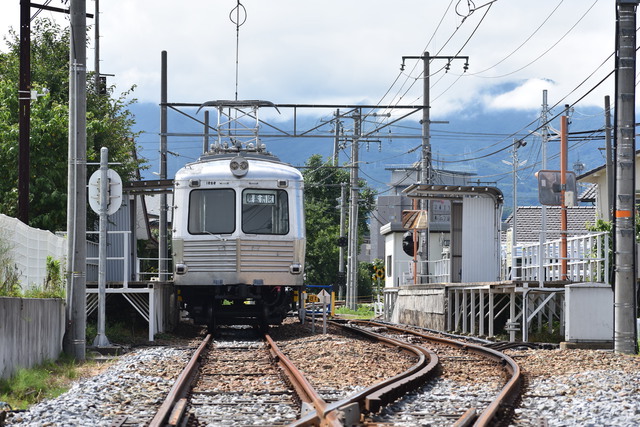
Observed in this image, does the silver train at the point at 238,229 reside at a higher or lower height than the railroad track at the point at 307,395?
higher

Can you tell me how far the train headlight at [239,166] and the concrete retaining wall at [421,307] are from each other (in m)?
7.31

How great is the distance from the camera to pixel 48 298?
13.1 m

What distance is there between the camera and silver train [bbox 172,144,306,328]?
735 inches

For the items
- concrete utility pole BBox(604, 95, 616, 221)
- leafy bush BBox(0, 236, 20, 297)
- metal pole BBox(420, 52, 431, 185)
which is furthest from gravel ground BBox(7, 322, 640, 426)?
metal pole BBox(420, 52, 431, 185)

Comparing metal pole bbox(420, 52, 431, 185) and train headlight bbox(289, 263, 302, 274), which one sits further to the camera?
metal pole bbox(420, 52, 431, 185)

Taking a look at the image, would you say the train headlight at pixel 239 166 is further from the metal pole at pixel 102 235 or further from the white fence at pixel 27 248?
the metal pole at pixel 102 235

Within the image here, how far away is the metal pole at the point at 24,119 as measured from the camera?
18594mm

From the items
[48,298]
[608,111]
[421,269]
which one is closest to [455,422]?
[48,298]

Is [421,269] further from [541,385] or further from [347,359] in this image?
[541,385]

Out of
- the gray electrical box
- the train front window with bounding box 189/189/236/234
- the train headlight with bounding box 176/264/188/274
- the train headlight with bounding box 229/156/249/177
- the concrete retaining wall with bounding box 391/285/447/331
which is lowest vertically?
the concrete retaining wall with bounding box 391/285/447/331

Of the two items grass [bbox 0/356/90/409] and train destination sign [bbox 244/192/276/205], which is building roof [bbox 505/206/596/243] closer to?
train destination sign [bbox 244/192/276/205]

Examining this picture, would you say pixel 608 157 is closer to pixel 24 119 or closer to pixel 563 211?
pixel 563 211

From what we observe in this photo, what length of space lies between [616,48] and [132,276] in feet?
40.4

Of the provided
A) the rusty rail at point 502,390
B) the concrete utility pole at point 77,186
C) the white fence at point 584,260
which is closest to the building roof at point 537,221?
the white fence at point 584,260
